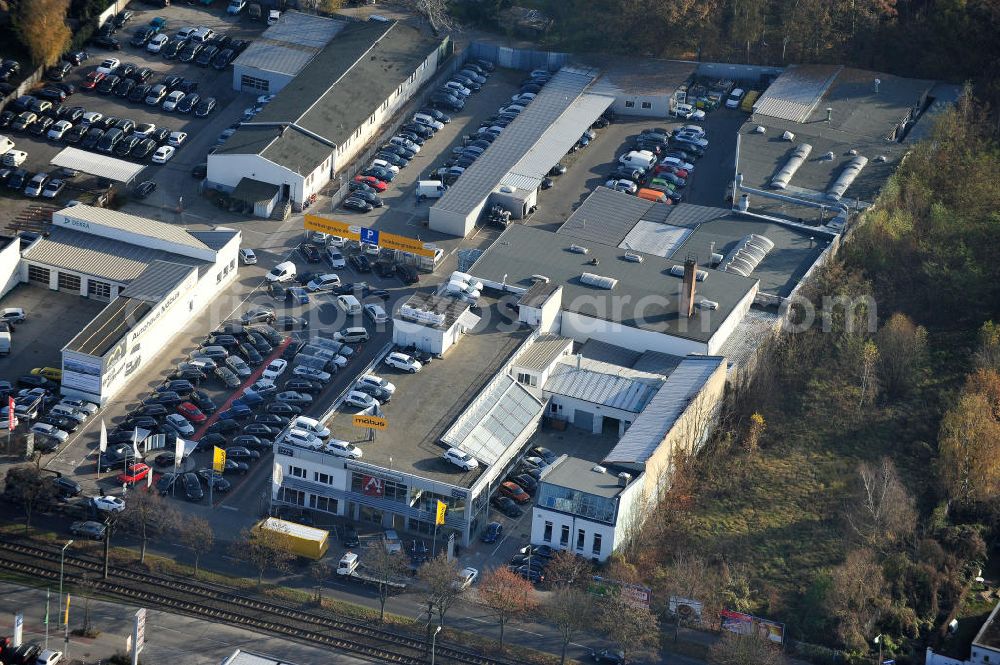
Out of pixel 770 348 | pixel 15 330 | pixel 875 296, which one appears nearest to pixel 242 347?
pixel 15 330

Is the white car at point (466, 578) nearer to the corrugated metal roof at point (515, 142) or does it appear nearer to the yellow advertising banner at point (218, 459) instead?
the yellow advertising banner at point (218, 459)

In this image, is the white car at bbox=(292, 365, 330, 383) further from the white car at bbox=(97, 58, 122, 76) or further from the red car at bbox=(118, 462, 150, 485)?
the white car at bbox=(97, 58, 122, 76)

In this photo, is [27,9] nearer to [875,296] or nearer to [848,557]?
[875,296]

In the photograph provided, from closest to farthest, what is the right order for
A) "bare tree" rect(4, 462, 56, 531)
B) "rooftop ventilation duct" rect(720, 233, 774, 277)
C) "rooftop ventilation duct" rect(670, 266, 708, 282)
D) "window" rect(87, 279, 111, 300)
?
"bare tree" rect(4, 462, 56, 531) → "window" rect(87, 279, 111, 300) → "rooftop ventilation duct" rect(670, 266, 708, 282) → "rooftop ventilation duct" rect(720, 233, 774, 277)

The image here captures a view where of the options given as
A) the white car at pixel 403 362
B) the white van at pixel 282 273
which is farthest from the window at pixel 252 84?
the white car at pixel 403 362

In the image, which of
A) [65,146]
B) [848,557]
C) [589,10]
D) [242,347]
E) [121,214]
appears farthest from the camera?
[589,10]

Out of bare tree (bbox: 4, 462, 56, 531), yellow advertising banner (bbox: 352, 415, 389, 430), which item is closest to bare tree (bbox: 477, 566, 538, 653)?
yellow advertising banner (bbox: 352, 415, 389, 430)

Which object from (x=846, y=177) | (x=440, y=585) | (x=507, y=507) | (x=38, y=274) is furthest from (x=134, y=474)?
(x=846, y=177)

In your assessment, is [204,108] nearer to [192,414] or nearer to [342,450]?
[192,414]
